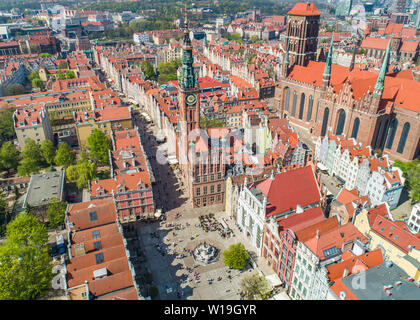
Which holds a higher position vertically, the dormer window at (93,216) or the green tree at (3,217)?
the dormer window at (93,216)

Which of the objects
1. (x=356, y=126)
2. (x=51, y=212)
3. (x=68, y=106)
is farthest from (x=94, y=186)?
(x=356, y=126)

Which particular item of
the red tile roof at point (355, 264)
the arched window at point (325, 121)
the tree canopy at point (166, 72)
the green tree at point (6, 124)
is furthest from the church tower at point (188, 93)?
the tree canopy at point (166, 72)

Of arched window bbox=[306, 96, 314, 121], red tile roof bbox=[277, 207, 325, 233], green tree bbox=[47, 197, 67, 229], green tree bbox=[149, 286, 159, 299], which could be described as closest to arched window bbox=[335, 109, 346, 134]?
arched window bbox=[306, 96, 314, 121]

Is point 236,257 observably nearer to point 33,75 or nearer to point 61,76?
point 61,76

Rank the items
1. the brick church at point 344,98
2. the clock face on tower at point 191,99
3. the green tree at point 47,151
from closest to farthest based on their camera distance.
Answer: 1. the clock face on tower at point 191,99
2. the brick church at point 344,98
3. the green tree at point 47,151

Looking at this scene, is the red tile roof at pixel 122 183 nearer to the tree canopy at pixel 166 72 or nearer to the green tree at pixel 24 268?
the green tree at pixel 24 268

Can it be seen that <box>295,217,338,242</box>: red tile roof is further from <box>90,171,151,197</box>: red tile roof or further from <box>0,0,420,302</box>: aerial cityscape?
<box>90,171,151,197</box>: red tile roof

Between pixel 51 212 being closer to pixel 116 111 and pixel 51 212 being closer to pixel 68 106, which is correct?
pixel 116 111
